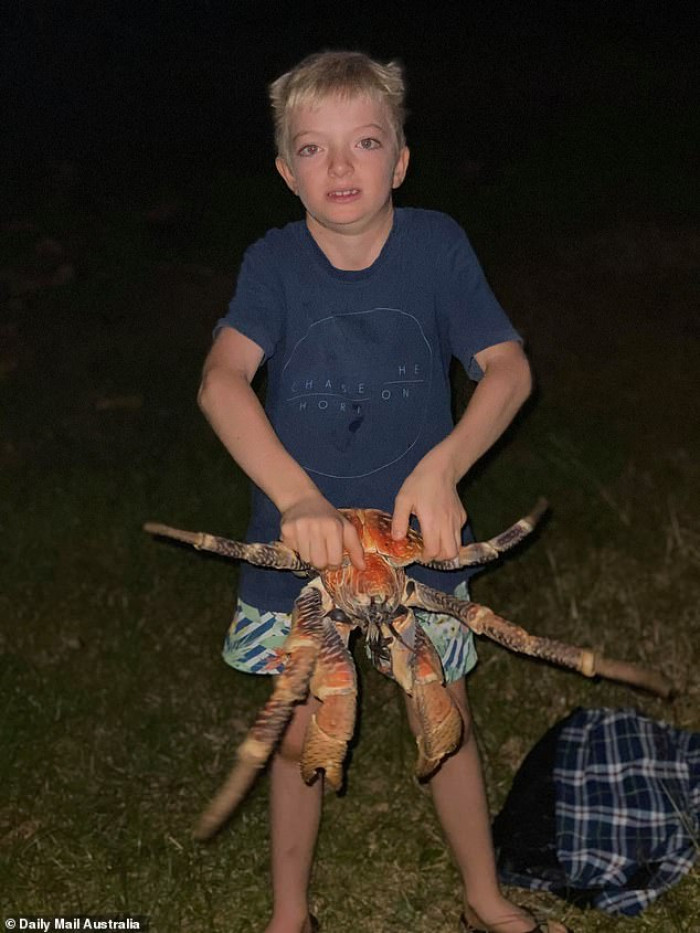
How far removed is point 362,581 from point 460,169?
7723 mm

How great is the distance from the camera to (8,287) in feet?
27.7

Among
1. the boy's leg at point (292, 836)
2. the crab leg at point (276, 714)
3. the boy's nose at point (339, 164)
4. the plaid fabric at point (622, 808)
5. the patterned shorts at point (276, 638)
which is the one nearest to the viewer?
the crab leg at point (276, 714)

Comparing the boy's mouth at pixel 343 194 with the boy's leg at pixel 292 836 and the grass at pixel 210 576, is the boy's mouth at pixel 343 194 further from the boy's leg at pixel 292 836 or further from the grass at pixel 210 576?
the grass at pixel 210 576

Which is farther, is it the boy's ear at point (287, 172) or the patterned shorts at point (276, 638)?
the patterned shorts at point (276, 638)

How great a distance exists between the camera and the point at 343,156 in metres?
2.68

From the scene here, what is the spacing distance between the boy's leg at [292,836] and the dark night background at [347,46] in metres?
7.21

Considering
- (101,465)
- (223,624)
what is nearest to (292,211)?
(101,465)

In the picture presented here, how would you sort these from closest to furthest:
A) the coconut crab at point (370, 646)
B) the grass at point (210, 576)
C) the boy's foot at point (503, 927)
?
1. the coconut crab at point (370, 646)
2. the boy's foot at point (503, 927)
3. the grass at point (210, 576)

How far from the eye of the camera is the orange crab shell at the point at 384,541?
2.58 metres

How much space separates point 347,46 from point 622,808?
8.41 m

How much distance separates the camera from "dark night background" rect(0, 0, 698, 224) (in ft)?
32.4

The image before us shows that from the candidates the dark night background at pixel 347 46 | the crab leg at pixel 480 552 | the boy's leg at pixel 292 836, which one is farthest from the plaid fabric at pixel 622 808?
the dark night background at pixel 347 46

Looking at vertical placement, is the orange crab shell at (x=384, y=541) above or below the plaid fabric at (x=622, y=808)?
above

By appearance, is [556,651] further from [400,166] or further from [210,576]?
[210,576]
